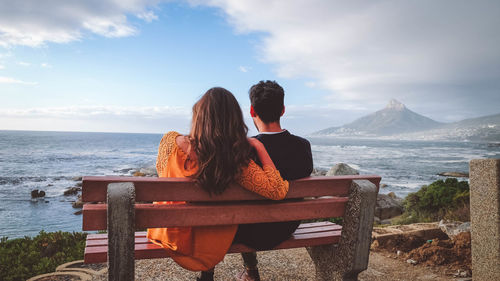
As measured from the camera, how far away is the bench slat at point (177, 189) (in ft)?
6.85

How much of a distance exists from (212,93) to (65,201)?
61.4ft

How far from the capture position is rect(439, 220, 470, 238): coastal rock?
5.52m

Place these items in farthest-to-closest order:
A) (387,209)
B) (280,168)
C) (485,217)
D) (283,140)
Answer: (387,209) → (485,217) → (283,140) → (280,168)

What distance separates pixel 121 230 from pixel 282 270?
2922 millimetres

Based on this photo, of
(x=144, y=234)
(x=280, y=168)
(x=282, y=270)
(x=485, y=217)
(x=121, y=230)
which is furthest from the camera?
(x=282, y=270)

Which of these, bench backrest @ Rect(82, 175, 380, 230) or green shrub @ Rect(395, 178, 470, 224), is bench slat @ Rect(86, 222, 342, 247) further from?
green shrub @ Rect(395, 178, 470, 224)

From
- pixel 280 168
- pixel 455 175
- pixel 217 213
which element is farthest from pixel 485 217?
pixel 455 175

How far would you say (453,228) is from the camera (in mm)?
5754

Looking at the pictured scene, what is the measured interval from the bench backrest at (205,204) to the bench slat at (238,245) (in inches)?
14.3

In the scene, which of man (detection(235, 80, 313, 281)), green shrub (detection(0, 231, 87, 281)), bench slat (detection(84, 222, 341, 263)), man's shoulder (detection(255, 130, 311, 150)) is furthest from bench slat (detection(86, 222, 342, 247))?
green shrub (detection(0, 231, 87, 281))

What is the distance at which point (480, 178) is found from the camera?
126 inches

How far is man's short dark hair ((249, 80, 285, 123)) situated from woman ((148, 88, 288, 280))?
1.21 feet

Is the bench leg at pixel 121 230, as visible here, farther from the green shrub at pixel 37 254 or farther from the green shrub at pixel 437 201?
the green shrub at pixel 437 201

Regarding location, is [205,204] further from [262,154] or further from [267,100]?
[267,100]
